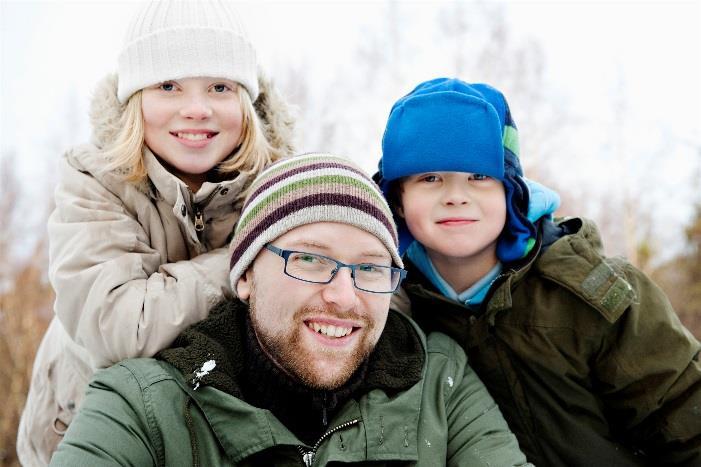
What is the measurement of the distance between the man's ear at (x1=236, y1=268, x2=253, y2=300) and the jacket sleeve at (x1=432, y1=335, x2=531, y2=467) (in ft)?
2.66

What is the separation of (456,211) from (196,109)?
3.79ft

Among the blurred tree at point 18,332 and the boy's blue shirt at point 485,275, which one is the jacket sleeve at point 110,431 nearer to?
the boy's blue shirt at point 485,275

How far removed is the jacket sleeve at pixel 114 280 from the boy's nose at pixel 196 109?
45 cm

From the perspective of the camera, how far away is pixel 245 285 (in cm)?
230

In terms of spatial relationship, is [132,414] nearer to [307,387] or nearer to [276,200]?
[307,387]

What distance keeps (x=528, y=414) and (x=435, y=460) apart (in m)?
0.64

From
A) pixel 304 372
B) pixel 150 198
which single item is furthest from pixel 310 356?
pixel 150 198

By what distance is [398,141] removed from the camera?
2578 millimetres

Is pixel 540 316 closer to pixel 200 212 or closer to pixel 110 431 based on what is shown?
pixel 200 212

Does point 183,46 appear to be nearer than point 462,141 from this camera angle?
No

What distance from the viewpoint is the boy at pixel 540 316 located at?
241 centimetres

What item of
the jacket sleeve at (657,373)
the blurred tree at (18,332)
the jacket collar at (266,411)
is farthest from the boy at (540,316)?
the blurred tree at (18,332)

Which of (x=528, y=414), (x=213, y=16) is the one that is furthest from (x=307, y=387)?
(x=213, y=16)

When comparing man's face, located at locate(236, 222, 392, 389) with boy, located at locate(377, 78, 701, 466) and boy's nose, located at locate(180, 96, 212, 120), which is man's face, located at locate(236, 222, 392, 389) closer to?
boy, located at locate(377, 78, 701, 466)
